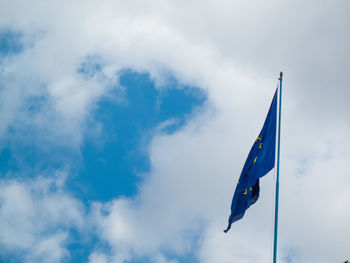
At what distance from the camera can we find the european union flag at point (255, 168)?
67.6 ft

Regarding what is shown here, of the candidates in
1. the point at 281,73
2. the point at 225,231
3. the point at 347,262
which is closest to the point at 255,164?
the point at 225,231

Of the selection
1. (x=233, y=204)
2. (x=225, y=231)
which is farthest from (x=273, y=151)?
(x=225, y=231)

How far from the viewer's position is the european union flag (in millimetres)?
20594

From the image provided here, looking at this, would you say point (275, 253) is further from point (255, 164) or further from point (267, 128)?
point (267, 128)

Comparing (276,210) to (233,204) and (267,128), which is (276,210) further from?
(267,128)

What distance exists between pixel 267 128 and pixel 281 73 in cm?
400

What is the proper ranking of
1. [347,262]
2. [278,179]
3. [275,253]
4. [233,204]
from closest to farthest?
[275,253], [278,179], [233,204], [347,262]

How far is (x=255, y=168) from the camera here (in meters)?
20.9

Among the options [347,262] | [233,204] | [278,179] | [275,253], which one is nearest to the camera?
[275,253]

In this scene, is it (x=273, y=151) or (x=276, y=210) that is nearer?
(x=276, y=210)

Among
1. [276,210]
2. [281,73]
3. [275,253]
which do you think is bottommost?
[275,253]

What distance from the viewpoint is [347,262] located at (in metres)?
38.0

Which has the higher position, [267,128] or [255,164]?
[267,128]

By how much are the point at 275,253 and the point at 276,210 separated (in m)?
2.25
